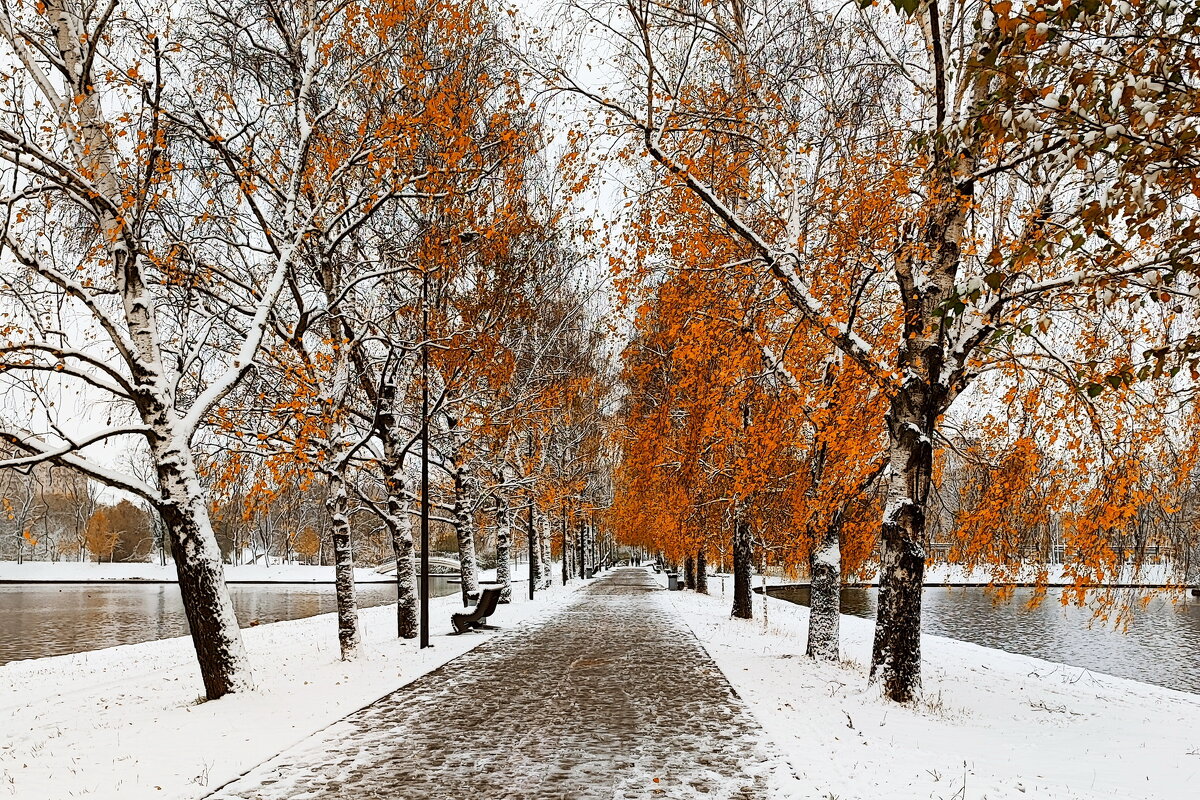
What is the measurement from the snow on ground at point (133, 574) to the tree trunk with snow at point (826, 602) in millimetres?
53411

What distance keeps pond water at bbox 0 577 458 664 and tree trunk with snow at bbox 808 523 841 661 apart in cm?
1798

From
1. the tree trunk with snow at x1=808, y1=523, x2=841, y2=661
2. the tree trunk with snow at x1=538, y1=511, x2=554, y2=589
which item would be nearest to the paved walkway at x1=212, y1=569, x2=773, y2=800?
the tree trunk with snow at x1=808, y1=523, x2=841, y2=661

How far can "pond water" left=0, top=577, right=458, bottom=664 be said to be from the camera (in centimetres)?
2209

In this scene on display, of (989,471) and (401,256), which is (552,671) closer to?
(989,471)

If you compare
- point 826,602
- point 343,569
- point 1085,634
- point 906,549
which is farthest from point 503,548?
point 1085,634

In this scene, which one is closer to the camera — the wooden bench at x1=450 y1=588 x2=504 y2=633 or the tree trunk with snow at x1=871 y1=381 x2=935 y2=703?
the tree trunk with snow at x1=871 y1=381 x2=935 y2=703

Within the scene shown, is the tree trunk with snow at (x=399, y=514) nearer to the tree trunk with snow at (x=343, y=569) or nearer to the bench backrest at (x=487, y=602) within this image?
the tree trunk with snow at (x=343, y=569)

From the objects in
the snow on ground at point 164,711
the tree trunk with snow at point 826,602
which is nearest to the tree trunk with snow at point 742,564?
the tree trunk with snow at point 826,602

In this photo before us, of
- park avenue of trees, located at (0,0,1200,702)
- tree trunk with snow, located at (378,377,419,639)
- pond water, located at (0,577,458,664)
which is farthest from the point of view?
pond water, located at (0,577,458,664)

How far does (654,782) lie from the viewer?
6438mm

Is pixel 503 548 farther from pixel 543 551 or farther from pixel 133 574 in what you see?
pixel 133 574

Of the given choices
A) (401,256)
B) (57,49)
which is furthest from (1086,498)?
(57,49)

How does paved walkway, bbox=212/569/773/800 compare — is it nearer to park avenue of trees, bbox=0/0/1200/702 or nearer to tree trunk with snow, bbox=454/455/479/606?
park avenue of trees, bbox=0/0/1200/702

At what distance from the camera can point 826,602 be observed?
45.2 ft
